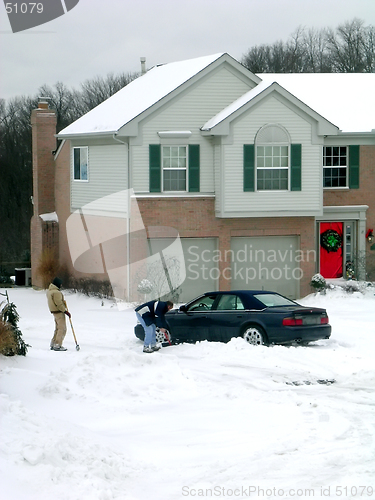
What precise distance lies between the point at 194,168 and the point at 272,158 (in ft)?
8.25

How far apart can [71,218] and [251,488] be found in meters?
23.4

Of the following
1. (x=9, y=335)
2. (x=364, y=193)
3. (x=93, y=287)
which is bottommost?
(x=93, y=287)

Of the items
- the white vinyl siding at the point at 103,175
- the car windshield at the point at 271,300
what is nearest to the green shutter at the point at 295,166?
the white vinyl siding at the point at 103,175

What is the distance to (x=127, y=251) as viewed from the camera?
1041 inches

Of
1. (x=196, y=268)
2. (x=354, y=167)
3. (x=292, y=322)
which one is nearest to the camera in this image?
(x=292, y=322)

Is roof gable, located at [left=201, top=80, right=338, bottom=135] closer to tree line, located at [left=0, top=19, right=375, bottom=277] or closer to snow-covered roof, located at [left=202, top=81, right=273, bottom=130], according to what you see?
snow-covered roof, located at [left=202, top=81, right=273, bottom=130]

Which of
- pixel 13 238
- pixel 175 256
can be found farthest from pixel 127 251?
pixel 13 238

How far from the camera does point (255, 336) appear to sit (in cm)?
1708

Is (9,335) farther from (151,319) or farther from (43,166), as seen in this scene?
(43,166)

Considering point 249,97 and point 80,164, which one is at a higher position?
point 249,97

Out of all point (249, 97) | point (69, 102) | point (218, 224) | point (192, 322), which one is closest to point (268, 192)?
point (218, 224)

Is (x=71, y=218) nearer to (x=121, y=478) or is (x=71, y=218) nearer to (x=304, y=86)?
(x=304, y=86)

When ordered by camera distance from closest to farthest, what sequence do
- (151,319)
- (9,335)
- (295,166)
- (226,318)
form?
(9,335), (151,319), (226,318), (295,166)

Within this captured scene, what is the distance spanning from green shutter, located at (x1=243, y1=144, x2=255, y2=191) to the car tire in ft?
32.7
